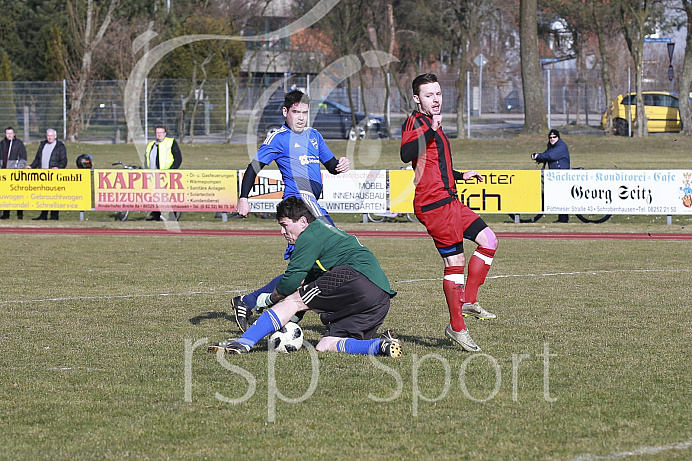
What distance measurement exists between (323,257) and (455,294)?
1080 mm

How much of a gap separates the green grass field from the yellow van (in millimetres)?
26468

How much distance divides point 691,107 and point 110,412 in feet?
122

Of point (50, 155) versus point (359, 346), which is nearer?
point (359, 346)

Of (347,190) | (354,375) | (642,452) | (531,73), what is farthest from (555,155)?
(642,452)

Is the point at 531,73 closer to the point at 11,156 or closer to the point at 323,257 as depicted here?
the point at 11,156

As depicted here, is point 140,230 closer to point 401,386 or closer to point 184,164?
point 184,164

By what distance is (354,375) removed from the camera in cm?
668

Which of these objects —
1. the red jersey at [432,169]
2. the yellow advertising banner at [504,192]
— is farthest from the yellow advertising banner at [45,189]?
the red jersey at [432,169]

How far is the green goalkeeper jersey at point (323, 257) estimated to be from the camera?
733 centimetres

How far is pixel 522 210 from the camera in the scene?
21.1m

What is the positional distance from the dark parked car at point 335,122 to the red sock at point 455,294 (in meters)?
30.5

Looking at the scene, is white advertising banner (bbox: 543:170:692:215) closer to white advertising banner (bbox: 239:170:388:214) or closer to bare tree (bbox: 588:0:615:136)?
white advertising banner (bbox: 239:170:388:214)

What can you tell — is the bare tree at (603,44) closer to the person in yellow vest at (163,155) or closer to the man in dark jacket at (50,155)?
the person in yellow vest at (163,155)

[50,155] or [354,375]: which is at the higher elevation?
[50,155]
